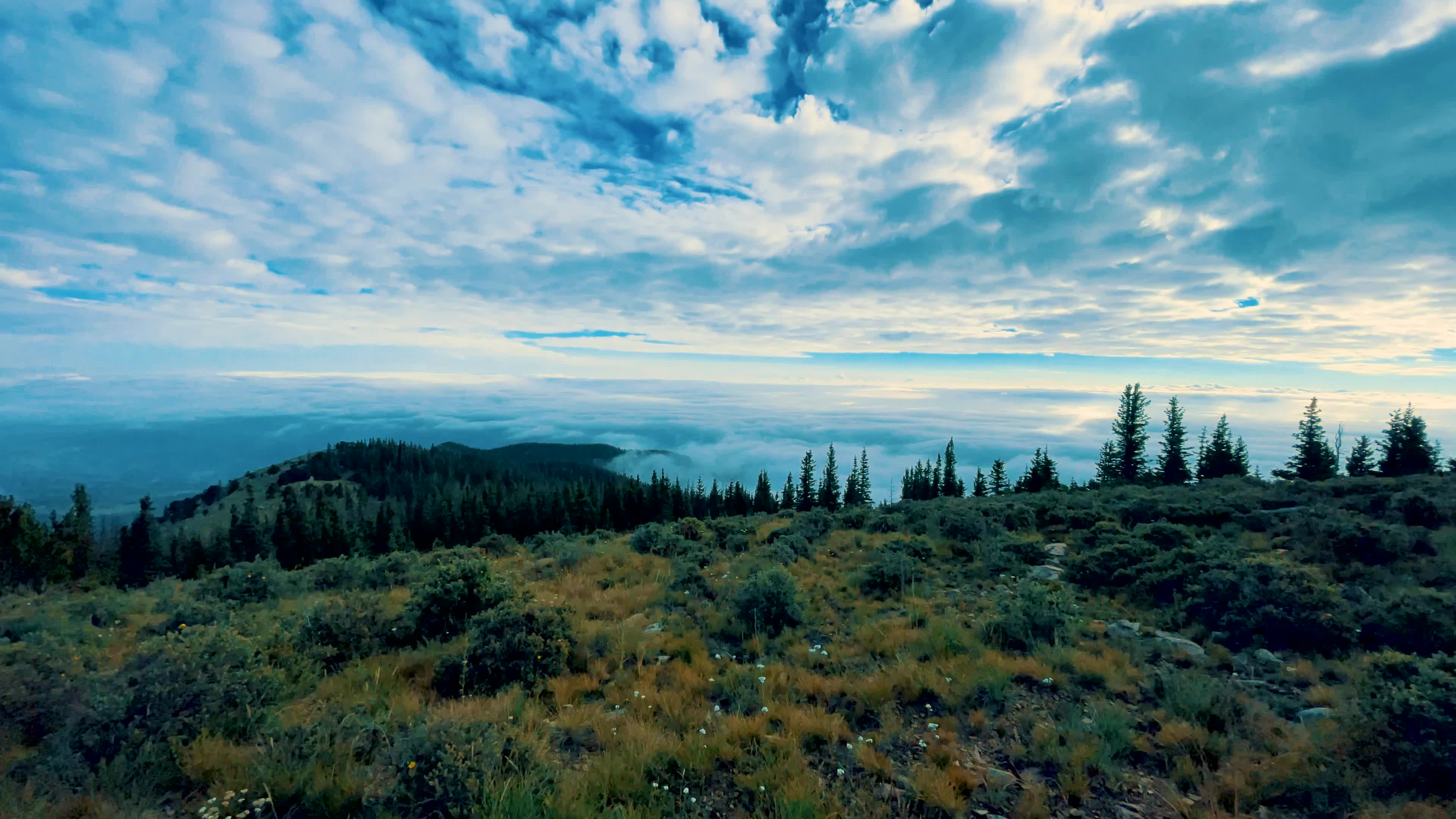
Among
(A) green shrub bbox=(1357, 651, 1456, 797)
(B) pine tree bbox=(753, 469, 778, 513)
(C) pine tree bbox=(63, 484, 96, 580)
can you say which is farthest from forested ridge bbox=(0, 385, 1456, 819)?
(B) pine tree bbox=(753, 469, 778, 513)

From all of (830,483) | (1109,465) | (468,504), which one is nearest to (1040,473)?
(1109,465)

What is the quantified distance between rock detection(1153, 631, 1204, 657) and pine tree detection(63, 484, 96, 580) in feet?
221

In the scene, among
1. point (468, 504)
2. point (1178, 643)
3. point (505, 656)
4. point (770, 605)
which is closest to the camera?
point (505, 656)

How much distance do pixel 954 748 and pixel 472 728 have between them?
4.92m

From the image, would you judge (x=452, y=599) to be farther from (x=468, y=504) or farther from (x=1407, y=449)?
(x=468, y=504)

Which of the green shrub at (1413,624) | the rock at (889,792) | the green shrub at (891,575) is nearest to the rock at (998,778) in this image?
the rock at (889,792)

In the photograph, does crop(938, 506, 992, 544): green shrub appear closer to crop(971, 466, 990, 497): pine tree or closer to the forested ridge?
the forested ridge

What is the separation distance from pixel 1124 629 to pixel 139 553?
91.9m

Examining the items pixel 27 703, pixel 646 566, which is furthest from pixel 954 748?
pixel 646 566

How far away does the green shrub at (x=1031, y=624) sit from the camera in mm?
8625

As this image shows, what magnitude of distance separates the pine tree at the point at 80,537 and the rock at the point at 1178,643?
221ft

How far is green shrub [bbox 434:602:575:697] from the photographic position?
7.41 m

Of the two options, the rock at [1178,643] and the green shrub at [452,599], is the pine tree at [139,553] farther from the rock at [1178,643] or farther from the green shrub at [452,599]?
the rock at [1178,643]

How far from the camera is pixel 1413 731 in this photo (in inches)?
200
